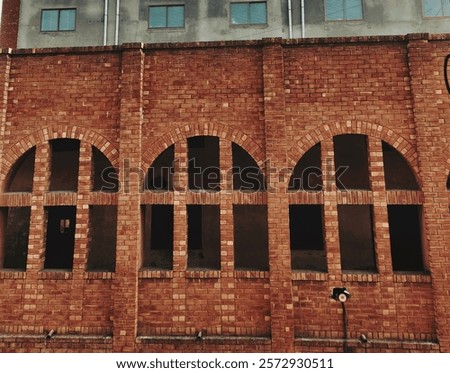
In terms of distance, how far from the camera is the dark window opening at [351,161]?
8500 millimetres

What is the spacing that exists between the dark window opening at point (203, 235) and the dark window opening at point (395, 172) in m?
4.58

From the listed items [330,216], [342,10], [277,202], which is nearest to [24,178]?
[277,202]

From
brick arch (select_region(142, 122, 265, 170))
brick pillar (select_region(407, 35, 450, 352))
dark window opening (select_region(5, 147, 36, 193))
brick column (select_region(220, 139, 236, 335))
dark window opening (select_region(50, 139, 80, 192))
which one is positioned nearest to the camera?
brick pillar (select_region(407, 35, 450, 352))

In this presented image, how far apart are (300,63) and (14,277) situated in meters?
7.28

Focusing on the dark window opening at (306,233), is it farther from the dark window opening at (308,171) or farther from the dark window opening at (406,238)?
the dark window opening at (406,238)

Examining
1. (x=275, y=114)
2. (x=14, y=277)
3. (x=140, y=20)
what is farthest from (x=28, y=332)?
(x=140, y=20)

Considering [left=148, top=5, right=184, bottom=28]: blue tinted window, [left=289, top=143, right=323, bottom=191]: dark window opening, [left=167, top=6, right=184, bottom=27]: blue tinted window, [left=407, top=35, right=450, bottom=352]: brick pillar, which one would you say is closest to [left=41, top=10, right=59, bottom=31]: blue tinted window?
[left=148, top=5, right=184, bottom=28]: blue tinted window

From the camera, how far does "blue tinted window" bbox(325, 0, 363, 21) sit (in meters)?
12.4

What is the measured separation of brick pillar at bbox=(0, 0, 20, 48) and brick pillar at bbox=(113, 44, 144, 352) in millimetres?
9503

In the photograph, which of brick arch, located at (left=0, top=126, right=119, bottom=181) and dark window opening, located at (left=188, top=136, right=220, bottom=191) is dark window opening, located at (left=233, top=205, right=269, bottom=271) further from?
brick arch, located at (left=0, top=126, right=119, bottom=181)

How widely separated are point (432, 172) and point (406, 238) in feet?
8.88

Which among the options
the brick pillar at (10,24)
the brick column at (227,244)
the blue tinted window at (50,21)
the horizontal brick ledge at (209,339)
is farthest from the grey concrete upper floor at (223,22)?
the horizontal brick ledge at (209,339)

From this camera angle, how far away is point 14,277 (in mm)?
6398

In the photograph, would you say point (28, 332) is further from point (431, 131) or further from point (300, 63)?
point (431, 131)
